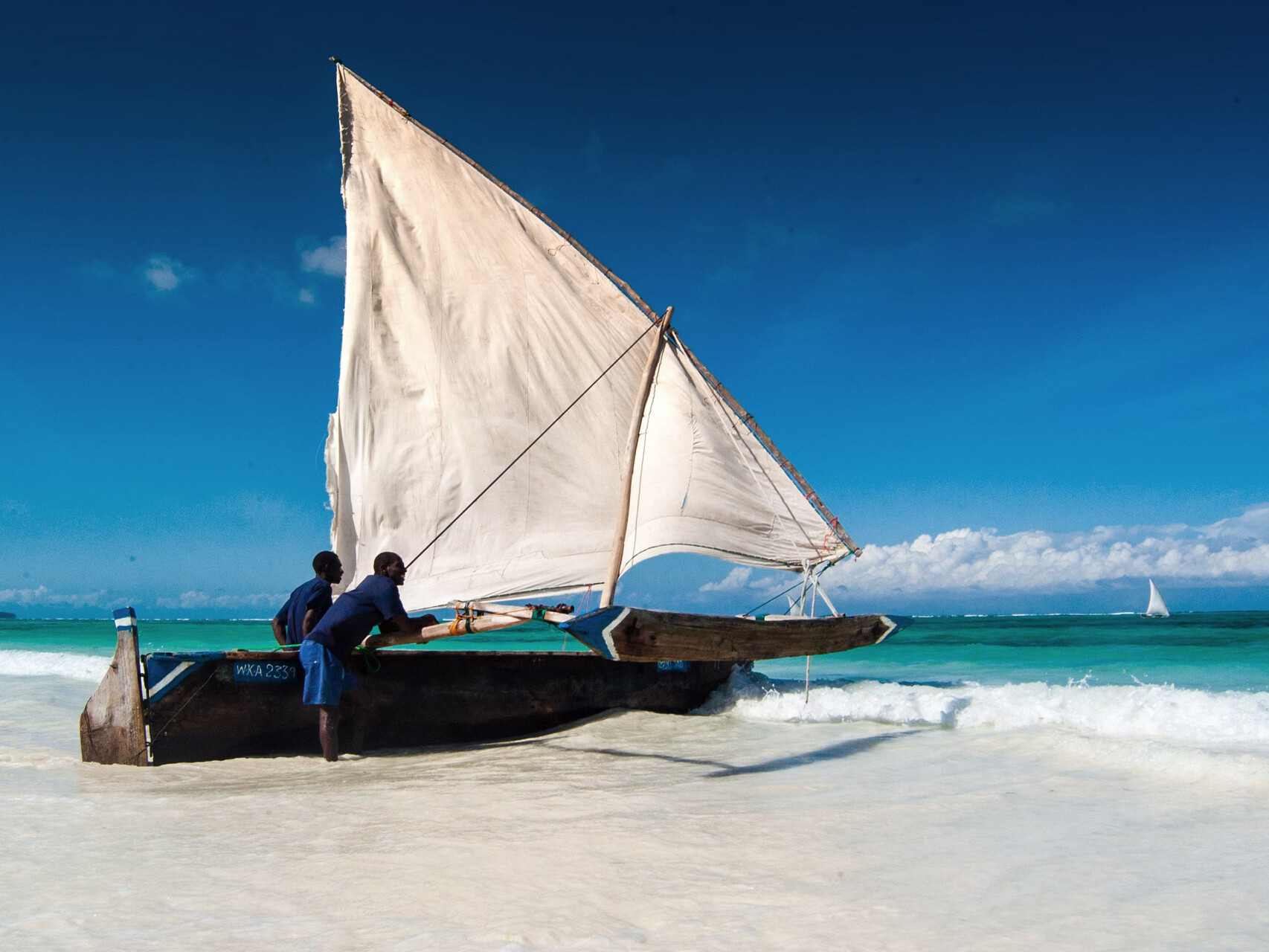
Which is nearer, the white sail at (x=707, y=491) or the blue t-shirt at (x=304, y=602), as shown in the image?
the blue t-shirt at (x=304, y=602)

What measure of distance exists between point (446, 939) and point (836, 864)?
1.85 m

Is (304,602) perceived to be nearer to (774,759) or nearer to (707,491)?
(707,491)

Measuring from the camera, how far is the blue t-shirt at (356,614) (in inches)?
265

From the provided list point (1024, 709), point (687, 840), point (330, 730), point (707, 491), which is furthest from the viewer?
point (1024, 709)

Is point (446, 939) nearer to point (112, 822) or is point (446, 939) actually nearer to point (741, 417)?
point (112, 822)

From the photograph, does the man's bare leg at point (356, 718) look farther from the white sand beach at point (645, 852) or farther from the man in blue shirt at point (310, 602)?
the man in blue shirt at point (310, 602)

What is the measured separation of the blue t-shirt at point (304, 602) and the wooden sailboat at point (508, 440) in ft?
2.88

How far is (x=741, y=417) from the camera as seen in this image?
9.27 meters

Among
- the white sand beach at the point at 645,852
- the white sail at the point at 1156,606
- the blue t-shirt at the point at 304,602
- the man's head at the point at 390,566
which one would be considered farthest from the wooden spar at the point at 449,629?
the white sail at the point at 1156,606

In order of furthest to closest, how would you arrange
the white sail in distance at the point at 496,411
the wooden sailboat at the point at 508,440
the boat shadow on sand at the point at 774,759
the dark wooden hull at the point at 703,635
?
1. the white sail in distance at the point at 496,411
2. the wooden sailboat at the point at 508,440
3. the boat shadow on sand at the point at 774,759
4. the dark wooden hull at the point at 703,635

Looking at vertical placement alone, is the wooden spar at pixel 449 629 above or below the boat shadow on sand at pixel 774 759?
above

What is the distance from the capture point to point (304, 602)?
293 inches

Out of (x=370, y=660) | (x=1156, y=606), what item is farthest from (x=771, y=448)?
(x=1156, y=606)

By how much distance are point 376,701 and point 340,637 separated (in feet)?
3.47
